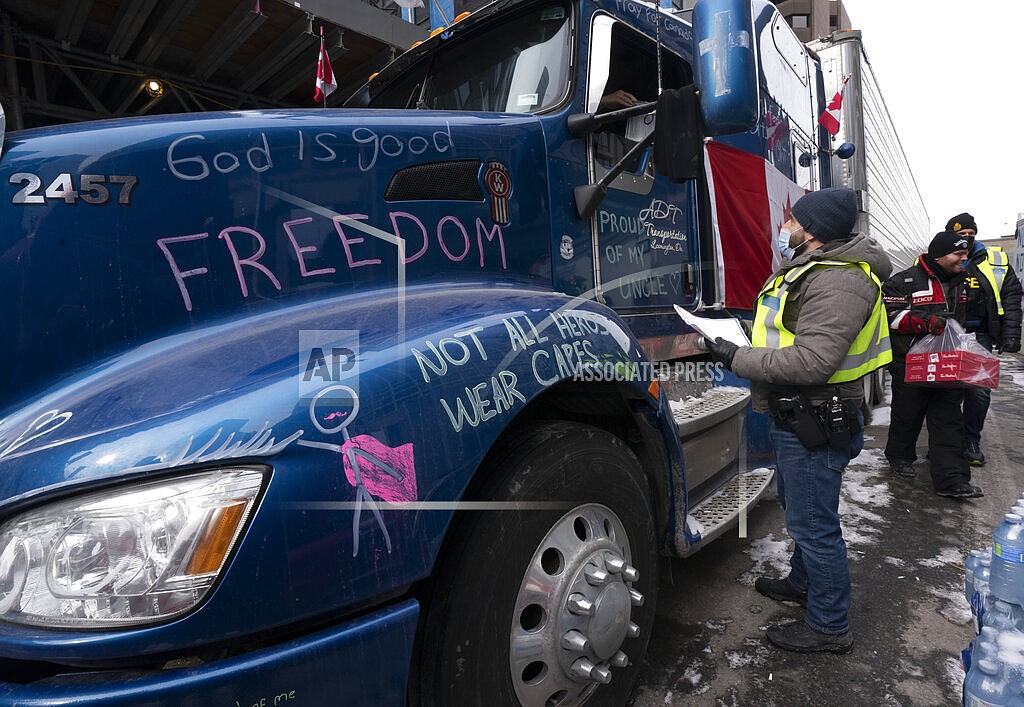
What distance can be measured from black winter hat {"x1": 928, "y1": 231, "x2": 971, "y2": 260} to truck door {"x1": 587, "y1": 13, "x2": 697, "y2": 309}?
2598 millimetres

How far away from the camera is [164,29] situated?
6004mm

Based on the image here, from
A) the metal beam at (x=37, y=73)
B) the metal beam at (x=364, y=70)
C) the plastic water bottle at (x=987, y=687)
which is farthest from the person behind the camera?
the metal beam at (x=364, y=70)

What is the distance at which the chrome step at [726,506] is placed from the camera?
2.58 metres

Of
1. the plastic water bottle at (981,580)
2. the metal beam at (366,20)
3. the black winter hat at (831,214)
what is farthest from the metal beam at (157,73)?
the plastic water bottle at (981,580)

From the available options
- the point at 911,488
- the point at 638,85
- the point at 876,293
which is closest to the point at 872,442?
the point at 911,488

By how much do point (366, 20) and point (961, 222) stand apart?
6353 mm

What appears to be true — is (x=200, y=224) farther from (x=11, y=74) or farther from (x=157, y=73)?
(x=157, y=73)

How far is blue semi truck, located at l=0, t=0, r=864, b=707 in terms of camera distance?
114cm

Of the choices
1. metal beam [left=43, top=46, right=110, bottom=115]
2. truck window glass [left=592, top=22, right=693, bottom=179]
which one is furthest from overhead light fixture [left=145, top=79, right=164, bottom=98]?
truck window glass [left=592, top=22, right=693, bottom=179]

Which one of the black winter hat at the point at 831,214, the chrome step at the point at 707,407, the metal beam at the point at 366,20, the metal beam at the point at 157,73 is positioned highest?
the metal beam at the point at 366,20

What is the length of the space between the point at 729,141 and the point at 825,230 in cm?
140

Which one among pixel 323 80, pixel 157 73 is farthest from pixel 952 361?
pixel 157 73

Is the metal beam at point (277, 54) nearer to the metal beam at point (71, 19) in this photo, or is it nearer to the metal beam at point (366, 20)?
the metal beam at point (366, 20)

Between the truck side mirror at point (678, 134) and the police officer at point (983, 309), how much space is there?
3816 mm
